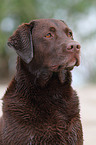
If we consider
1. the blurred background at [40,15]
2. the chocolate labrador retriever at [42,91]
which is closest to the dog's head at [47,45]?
the chocolate labrador retriever at [42,91]

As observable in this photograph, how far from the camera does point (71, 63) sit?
3600 millimetres

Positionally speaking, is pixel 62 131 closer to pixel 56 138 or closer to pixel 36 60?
pixel 56 138

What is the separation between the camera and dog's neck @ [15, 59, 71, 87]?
12.4 ft

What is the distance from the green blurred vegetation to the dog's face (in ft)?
63.0

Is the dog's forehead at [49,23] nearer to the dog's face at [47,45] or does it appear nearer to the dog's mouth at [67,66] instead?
the dog's face at [47,45]

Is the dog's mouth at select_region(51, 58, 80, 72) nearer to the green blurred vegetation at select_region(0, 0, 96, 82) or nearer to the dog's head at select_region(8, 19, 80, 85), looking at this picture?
the dog's head at select_region(8, 19, 80, 85)

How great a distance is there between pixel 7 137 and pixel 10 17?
835 inches

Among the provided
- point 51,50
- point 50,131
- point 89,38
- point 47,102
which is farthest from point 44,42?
point 89,38

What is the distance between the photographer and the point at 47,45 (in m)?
3.70

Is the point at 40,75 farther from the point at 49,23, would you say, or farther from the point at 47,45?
the point at 49,23

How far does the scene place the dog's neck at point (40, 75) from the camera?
149 inches

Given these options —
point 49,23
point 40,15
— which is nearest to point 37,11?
point 40,15

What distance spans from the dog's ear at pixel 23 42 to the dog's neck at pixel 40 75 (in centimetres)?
16

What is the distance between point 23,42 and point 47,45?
0.34m
